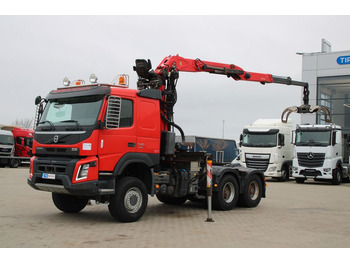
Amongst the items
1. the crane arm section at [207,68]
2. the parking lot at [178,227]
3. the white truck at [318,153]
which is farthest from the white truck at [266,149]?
the parking lot at [178,227]

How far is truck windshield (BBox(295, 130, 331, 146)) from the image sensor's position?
72.5 feet

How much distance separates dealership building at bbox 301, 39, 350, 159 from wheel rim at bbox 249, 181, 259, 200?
23.7 metres

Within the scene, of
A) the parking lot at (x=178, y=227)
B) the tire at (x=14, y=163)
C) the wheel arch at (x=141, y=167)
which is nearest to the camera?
the parking lot at (x=178, y=227)

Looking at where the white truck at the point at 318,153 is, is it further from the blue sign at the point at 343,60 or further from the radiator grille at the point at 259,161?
the blue sign at the point at 343,60

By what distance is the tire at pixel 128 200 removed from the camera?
913 cm

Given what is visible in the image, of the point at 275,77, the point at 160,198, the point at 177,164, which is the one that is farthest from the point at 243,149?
the point at 177,164

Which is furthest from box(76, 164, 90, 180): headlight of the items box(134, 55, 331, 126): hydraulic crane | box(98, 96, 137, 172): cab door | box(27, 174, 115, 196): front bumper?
box(134, 55, 331, 126): hydraulic crane

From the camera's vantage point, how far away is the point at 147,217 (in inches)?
406

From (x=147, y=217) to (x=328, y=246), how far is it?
4.48m

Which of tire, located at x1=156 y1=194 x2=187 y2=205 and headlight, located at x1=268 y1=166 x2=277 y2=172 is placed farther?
headlight, located at x1=268 y1=166 x2=277 y2=172

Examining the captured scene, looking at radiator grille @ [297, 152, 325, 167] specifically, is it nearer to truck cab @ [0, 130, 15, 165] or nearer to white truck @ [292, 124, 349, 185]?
white truck @ [292, 124, 349, 185]

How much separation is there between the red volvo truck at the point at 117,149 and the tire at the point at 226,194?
3 centimetres

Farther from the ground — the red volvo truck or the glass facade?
the glass facade

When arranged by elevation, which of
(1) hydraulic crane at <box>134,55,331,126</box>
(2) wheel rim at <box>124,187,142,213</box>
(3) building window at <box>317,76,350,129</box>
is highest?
(3) building window at <box>317,76,350,129</box>
